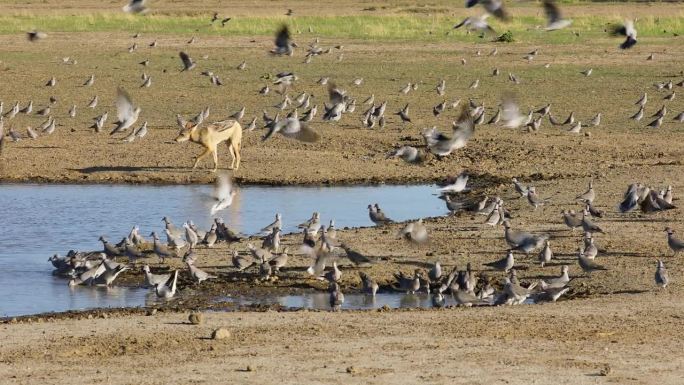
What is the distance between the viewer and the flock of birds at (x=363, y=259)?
13.5 m

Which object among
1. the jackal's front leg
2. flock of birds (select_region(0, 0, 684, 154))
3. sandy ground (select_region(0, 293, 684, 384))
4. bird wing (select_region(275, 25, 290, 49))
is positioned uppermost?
bird wing (select_region(275, 25, 290, 49))

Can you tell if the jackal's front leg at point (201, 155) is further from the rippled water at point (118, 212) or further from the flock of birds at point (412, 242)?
the flock of birds at point (412, 242)

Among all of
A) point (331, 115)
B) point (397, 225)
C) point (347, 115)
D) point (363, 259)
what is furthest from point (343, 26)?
point (363, 259)

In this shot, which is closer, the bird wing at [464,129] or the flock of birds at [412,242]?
the flock of birds at [412,242]

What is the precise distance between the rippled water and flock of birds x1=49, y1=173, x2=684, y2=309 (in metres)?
0.38

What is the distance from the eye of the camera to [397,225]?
57.3 ft

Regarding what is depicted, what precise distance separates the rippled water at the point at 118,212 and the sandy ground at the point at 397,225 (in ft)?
2.06

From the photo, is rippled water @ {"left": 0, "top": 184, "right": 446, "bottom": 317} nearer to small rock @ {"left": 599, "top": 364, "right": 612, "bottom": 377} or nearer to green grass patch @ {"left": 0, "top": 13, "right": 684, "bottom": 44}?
small rock @ {"left": 599, "top": 364, "right": 612, "bottom": 377}

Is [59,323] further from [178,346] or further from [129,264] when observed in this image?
[129,264]

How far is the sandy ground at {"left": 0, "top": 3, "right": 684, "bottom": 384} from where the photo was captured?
34.0ft

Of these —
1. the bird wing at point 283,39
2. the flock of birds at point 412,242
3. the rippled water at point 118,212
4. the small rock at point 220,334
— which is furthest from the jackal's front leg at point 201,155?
the small rock at point 220,334

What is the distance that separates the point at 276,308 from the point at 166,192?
325 inches

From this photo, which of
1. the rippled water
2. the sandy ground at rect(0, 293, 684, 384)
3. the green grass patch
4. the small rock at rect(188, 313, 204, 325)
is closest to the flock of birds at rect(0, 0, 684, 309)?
the rippled water

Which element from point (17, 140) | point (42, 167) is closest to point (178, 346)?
point (42, 167)
